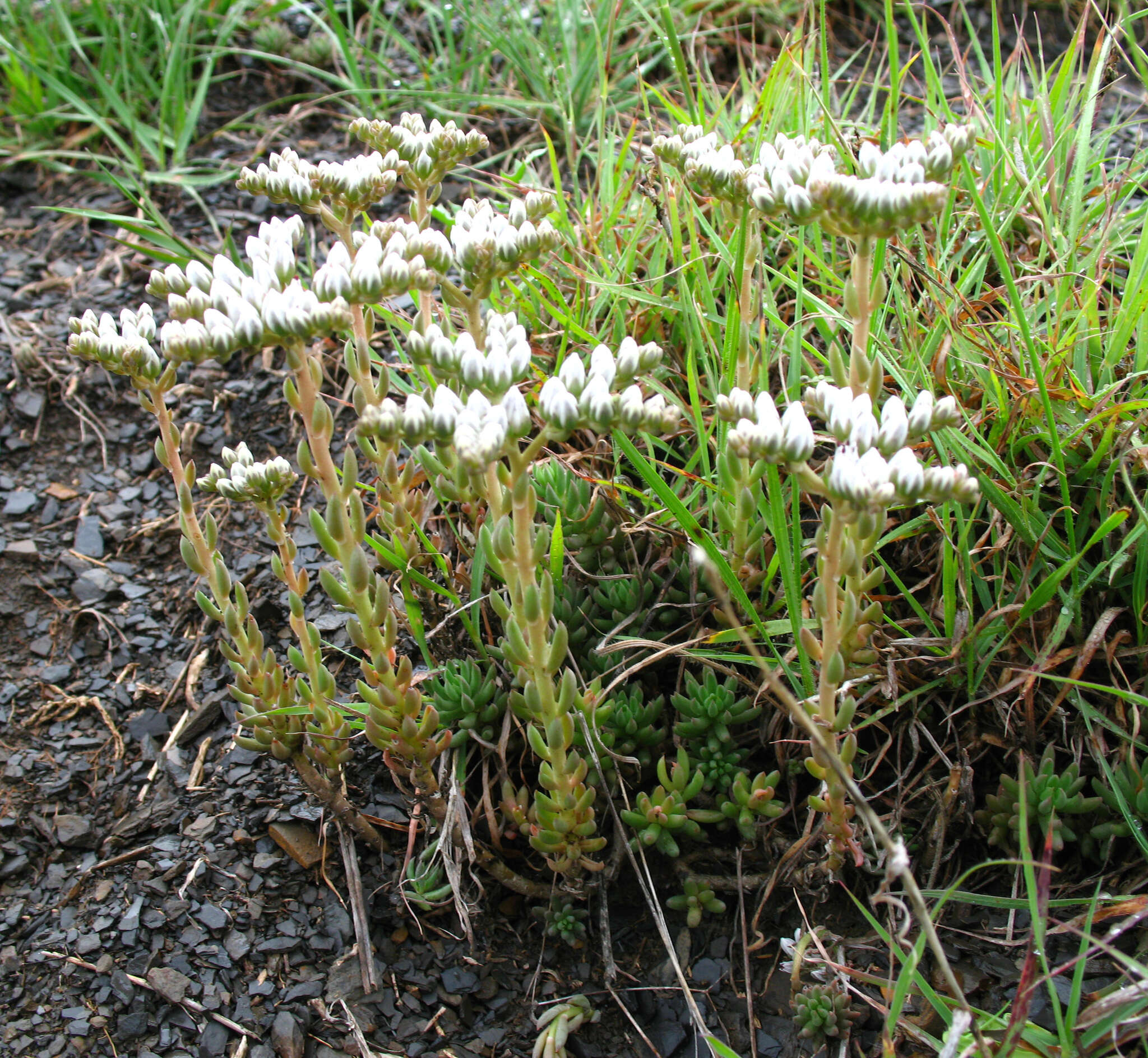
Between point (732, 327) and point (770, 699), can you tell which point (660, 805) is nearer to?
point (770, 699)

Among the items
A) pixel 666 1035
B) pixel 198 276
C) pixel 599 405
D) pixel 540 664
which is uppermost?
pixel 198 276

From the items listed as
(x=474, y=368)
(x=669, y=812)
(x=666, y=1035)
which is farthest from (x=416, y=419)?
(x=666, y=1035)

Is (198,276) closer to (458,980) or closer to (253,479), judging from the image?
(253,479)

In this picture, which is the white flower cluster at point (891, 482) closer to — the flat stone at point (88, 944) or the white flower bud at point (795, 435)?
the white flower bud at point (795, 435)

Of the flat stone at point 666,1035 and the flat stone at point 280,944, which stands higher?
the flat stone at point 280,944

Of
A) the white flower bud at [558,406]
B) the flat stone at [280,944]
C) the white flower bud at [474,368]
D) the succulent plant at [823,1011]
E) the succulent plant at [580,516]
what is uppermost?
the white flower bud at [474,368]

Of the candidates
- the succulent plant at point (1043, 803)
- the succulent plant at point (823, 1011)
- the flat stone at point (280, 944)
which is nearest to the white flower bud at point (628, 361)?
the succulent plant at point (1043, 803)
